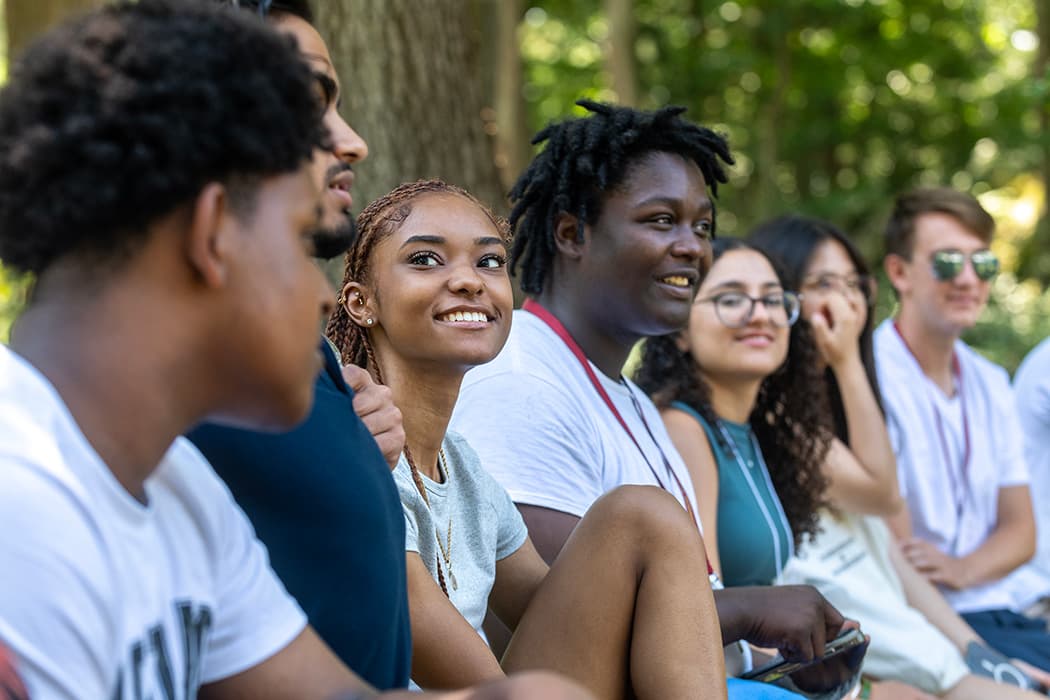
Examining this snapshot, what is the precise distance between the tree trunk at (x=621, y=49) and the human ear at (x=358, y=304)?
900cm

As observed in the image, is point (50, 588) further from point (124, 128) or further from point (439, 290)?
point (439, 290)

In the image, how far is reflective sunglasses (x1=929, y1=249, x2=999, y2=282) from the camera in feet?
17.6

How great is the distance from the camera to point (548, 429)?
3.26 meters

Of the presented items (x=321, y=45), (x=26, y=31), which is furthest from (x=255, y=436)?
(x=26, y=31)

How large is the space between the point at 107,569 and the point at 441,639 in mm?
1089

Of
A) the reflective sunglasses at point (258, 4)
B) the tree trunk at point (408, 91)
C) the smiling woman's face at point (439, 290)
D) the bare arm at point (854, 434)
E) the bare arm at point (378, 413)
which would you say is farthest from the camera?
the tree trunk at point (408, 91)

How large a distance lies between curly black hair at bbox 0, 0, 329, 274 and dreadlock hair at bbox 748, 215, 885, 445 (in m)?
3.45

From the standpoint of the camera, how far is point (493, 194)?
5320 millimetres

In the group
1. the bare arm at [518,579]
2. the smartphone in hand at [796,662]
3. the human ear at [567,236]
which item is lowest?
the smartphone in hand at [796,662]

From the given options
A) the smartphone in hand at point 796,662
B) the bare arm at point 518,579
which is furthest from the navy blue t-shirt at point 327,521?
the smartphone in hand at point 796,662

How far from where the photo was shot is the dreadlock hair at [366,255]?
2953 millimetres

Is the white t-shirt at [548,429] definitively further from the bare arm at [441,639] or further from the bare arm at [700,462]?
the bare arm at [441,639]

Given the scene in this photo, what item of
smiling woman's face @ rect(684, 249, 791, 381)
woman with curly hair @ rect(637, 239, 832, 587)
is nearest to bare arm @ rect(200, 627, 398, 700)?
woman with curly hair @ rect(637, 239, 832, 587)

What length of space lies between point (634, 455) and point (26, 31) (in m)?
7.19
